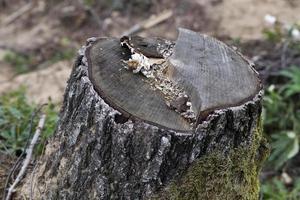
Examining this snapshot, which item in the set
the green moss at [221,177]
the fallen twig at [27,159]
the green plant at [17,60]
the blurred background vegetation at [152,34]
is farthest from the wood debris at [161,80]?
the green plant at [17,60]

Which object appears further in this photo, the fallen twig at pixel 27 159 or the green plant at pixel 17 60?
the green plant at pixel 17 60

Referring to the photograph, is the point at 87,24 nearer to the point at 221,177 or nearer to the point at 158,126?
the point at 221,177

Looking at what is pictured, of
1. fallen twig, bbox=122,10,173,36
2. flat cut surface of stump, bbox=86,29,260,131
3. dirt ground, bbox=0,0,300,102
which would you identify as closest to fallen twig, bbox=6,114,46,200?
flat cut surface of stump, bbox=86,29,260,131

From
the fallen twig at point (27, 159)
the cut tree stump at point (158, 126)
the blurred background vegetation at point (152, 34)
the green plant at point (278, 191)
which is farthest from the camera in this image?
the blurred background vegetation at point (152, 34)

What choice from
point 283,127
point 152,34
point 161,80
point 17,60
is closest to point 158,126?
point 161,80

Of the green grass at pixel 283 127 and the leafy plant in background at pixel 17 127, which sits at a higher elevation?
the leafy plant in background at pixel 17 127

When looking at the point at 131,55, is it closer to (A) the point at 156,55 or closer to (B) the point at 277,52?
(A) the point at 156,55

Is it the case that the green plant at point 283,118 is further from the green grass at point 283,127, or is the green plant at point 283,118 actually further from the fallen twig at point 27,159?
the fallen twig at point 27,159

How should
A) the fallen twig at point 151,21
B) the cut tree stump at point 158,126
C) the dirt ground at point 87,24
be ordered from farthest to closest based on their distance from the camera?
the fallen twig at point 151,21
the dirt ground at point 87,24
the cut tree stump at point 158,126
